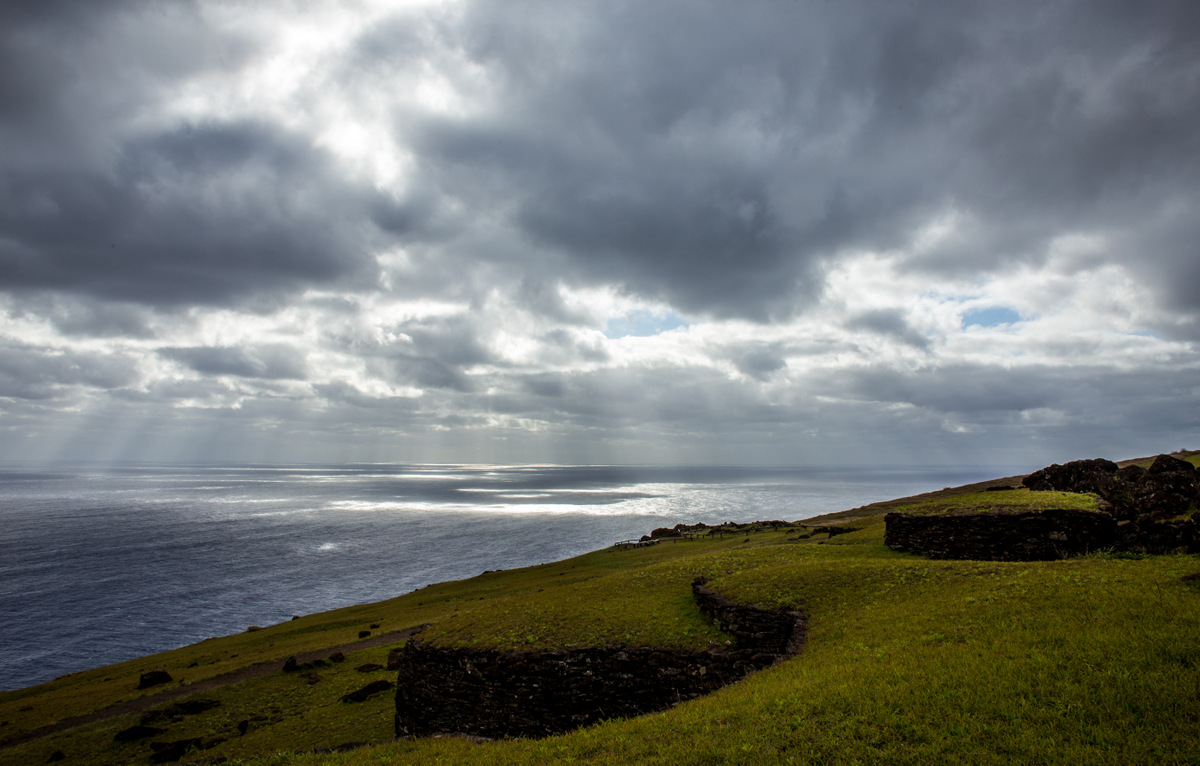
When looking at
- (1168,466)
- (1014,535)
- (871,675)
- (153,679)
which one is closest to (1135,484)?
(1168,466)

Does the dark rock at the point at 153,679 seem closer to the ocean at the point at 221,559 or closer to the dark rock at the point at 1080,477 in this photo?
the ocean at the point at 221,559

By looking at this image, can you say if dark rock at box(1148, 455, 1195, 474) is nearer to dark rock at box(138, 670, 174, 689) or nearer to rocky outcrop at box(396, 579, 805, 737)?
rocky outcrop at box(396, 579, 805, 737)

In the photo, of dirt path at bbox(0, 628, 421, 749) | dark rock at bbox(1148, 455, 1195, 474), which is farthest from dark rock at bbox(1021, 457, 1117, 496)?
dirt path at bbox(0, 628, 421, 749)

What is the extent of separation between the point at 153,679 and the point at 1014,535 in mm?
55146

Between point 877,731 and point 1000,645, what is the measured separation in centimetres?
513

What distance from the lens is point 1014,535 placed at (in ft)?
83.1

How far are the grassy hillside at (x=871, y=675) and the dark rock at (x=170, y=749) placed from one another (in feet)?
1.97

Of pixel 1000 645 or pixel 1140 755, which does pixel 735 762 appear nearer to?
pixel 1140 755

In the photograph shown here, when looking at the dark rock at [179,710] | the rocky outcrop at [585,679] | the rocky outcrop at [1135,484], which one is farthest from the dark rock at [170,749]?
the rocky outcrop at [1135,484]

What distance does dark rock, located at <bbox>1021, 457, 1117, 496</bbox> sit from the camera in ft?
107

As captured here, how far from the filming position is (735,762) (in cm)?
1022

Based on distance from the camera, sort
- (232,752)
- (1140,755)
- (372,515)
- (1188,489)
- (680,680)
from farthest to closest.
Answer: (372,515) < (1188,489) < (232,752) < (680,680) < (1140,755)

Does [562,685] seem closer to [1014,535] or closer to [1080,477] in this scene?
[1014,535]

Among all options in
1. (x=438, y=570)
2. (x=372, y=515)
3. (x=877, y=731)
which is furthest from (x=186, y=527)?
(x=877, y=731)
